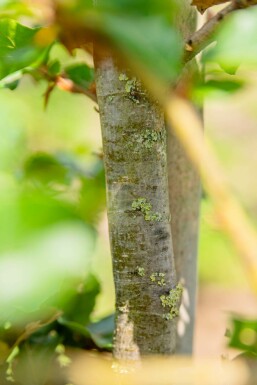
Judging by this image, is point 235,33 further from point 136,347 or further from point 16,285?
point 136,347

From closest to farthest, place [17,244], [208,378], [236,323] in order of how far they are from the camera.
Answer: [17,244] → [208,378] → [236,323]

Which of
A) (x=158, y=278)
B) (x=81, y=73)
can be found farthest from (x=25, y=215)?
(x=81, y=73)

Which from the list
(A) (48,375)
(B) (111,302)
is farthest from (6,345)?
(B) (111,302)

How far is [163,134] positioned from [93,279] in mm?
355

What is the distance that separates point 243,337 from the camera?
0.62 metres

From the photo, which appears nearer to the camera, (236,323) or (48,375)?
(236,323)

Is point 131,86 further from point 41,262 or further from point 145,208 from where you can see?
point 41,262

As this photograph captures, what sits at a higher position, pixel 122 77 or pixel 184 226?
pixel 122 77

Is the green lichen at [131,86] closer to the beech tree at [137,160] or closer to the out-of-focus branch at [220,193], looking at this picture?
the beech tree at [137,160]

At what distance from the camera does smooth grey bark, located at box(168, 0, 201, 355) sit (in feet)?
2.83

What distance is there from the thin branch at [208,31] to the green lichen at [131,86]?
0.07m

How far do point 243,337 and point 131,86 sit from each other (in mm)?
255

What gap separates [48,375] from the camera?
0.79m

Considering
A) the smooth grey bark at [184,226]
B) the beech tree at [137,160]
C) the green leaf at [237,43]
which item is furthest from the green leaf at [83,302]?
the green leaf at [237,43]
